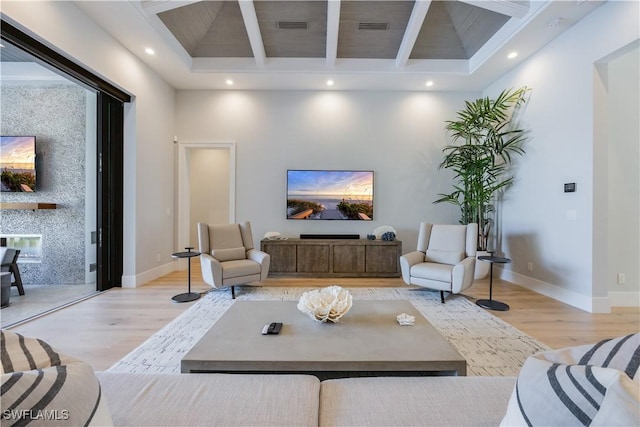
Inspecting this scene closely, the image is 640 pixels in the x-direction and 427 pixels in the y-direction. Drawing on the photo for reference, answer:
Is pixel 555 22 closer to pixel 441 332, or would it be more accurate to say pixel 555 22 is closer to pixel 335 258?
pixel 441 332

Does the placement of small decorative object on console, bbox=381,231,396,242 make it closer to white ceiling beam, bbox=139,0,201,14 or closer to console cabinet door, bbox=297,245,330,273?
console cabinet door, bbox=297,245,330,273

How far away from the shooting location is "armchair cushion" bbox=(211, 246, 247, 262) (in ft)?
13.2

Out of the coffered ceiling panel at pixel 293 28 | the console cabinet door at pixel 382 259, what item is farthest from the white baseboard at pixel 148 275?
the coffered ceiling panel at pixel 293 28

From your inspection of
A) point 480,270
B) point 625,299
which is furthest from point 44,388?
point 625,299

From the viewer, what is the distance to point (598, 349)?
73 centimetres

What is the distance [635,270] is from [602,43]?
2.63 metres

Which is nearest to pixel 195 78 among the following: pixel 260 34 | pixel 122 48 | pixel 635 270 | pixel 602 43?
pixel 122 48

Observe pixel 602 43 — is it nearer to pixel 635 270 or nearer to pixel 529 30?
pixel 529 30

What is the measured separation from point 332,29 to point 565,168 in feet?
11.4

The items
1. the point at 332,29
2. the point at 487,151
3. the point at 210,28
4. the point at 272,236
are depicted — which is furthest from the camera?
the point at 272,236

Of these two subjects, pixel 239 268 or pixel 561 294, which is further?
pixel 239 268

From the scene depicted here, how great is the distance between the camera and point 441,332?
274cm

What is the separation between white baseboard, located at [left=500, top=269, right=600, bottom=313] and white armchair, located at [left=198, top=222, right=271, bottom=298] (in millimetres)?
3738

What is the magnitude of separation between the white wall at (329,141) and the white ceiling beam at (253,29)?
3.20 feet
